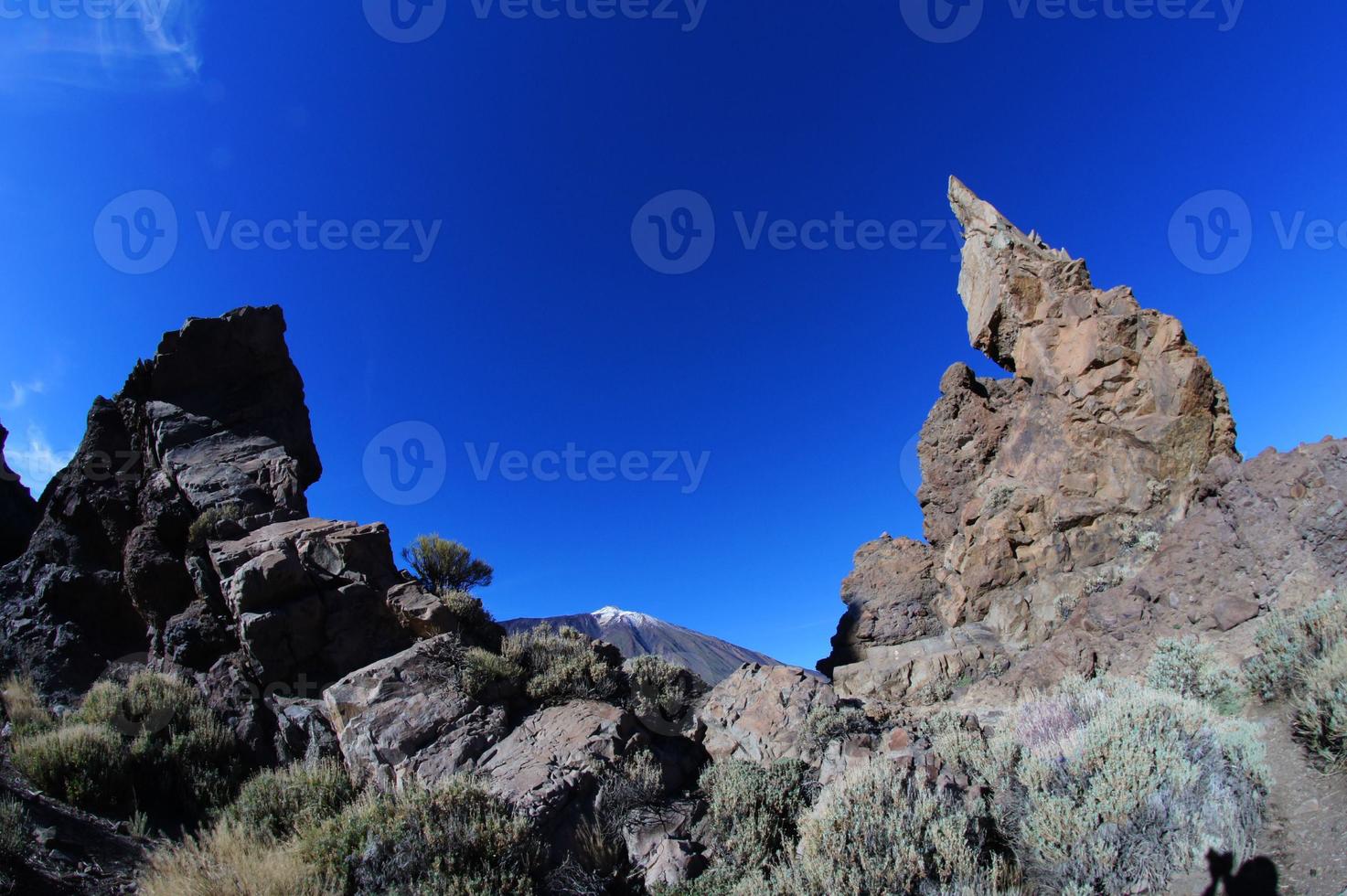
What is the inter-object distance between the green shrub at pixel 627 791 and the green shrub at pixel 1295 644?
278 inches

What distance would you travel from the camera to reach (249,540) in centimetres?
1123

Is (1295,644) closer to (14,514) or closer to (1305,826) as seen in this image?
(1305,826)

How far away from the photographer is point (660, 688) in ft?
34.5

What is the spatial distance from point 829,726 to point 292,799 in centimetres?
657

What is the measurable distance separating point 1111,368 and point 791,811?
1693 centimetres

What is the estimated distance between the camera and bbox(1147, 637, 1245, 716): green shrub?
23.8 feet

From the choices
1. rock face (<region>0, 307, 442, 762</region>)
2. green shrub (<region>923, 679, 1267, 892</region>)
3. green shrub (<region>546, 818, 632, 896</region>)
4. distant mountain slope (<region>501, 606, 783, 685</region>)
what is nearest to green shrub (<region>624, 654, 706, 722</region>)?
green shrub (<region>546, 818, 632, 896</region>)

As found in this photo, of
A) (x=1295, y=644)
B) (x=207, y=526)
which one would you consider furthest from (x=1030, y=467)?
(x=207, y=526)

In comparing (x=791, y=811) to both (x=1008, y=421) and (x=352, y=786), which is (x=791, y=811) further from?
(x=1008, y=421)

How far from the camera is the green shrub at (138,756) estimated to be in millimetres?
6828

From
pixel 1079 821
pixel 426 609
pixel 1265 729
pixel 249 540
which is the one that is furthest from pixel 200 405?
pixel 1265 729

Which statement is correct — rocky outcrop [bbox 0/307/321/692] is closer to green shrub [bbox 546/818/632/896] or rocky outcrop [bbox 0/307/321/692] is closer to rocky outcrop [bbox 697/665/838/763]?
green shrub [bbox 546/818/632/896]

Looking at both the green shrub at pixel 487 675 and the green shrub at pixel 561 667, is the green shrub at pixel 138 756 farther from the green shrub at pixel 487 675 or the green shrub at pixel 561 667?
the green shrub at pixel 561 667

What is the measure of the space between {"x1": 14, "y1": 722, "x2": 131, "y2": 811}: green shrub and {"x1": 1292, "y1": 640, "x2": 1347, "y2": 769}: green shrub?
12.3 meters
